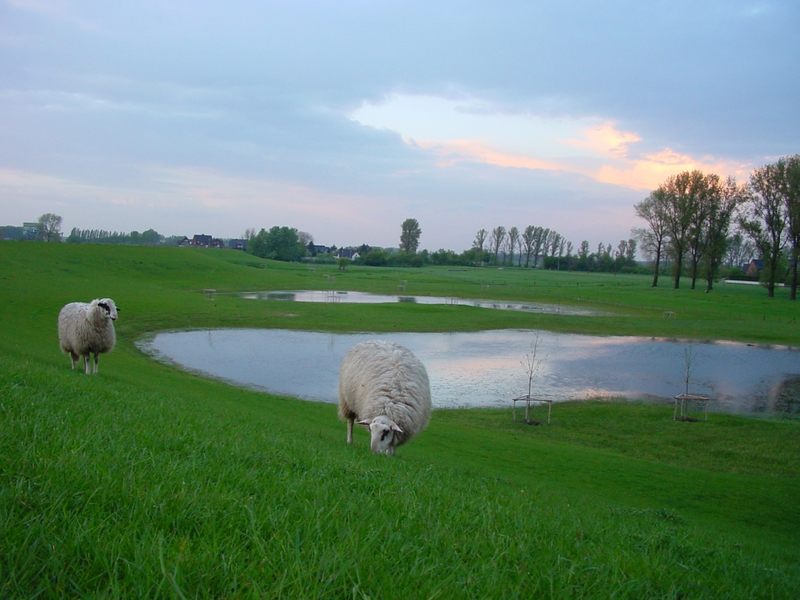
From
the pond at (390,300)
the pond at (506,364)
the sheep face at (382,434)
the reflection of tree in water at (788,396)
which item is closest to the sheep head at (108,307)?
the pond at (506,364)

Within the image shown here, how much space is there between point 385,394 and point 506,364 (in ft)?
70.6

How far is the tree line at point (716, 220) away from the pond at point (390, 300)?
35.4 meters

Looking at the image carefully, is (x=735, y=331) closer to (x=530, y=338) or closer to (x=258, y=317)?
(x=530, y=338)

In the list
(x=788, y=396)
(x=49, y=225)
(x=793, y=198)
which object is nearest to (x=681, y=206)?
(x=793, y=198)

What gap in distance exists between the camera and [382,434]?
33.8 feet

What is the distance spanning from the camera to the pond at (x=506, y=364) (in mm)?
25781

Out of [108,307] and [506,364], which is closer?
[108,307]

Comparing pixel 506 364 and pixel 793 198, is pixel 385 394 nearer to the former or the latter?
pixel 506 364

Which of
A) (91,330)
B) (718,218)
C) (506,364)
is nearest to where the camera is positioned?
(91,330)

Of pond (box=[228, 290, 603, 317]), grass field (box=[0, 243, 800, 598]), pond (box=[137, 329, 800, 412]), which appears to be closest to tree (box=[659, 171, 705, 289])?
pond (box=[228, 290, 603, 317])

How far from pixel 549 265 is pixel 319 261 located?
227ft

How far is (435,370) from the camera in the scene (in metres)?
→ 29.4

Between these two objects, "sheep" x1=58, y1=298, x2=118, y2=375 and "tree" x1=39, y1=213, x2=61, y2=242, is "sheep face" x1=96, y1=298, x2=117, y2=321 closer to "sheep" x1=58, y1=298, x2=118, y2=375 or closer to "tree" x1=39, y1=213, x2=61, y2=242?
"sheep" x1=58, y1=298, x2=118, y2=375

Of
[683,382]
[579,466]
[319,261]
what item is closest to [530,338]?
[683,382]
